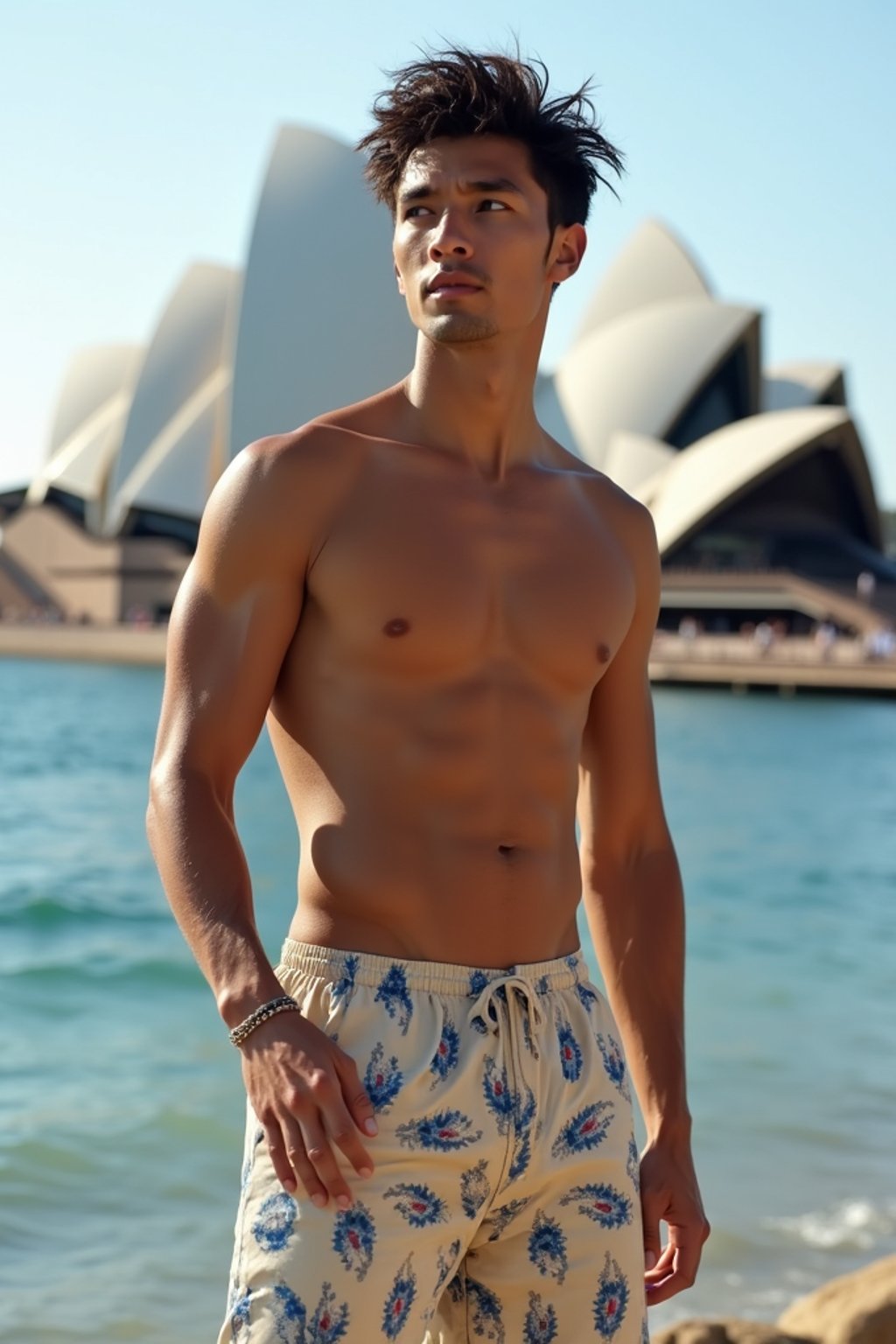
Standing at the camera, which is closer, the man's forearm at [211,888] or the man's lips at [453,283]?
the man's forearm at [211,888]

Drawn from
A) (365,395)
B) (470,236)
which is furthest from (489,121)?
(365,395)

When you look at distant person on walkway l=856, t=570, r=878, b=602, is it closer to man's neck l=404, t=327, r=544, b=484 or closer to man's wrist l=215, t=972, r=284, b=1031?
man's neck l=404, t=327, r=544, b=484

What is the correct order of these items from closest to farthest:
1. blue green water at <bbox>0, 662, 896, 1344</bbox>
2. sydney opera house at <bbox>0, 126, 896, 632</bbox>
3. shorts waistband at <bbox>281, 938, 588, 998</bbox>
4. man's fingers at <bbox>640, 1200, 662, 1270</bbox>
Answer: shorts waistband at <bbox>281, 938, 588, 998</bbox> < man's fingers at <bbox>640, 1200, 662, 1270</bbox> < blue green water at <bbox>0, 662, 896, 1344</bbox> < sydney opera house at <bbox>0, 126, 896, 632</bbox>

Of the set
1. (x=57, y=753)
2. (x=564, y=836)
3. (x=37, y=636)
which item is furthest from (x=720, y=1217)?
(x=37, y=636)

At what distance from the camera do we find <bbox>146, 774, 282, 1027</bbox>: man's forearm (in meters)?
1.13

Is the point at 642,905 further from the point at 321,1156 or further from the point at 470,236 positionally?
the point at 470,236

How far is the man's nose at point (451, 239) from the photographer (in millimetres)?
1271

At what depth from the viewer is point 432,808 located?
125 centimetres

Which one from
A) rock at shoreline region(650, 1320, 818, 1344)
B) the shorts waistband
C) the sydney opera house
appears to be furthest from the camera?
the sydney opera house

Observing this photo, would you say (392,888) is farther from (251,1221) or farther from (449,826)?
(251,1221)

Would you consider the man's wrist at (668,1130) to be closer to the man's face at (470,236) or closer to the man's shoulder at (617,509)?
the man's shoulder at (617,509)

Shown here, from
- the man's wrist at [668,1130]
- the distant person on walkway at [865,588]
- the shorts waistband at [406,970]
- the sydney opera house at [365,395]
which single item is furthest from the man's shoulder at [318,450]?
the distant person on walkway at [865,588]

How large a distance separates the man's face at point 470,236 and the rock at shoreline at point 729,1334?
176 cm

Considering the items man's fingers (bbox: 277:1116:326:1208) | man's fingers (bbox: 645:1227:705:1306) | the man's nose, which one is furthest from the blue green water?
the man's nose
